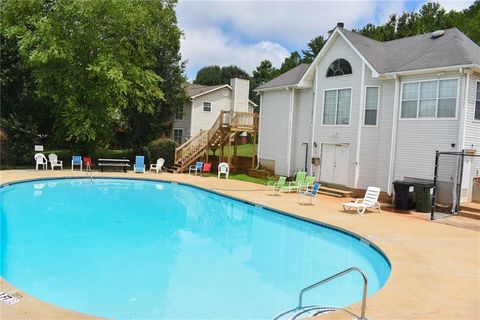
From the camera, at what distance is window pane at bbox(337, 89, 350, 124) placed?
1930cm

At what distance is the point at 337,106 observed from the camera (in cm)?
1981

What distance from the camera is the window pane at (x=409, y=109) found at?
16.5 m

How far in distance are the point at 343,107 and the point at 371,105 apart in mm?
1581

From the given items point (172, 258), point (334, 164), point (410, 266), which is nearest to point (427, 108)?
point (334, 164)

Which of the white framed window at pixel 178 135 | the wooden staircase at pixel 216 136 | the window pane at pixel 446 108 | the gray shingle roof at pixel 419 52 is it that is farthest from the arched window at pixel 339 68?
the white framed window at pixel 178 135

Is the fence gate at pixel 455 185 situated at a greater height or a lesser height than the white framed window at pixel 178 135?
lesser

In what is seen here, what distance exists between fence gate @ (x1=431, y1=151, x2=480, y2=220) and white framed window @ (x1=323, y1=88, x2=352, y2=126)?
16.9 ft

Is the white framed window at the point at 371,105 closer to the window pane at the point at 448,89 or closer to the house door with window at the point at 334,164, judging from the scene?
the house door with window at the point at 334,164

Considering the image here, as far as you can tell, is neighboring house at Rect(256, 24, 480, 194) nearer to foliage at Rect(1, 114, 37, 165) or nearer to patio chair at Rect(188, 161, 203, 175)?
patio chair at Rect(188, 161, 203, 175)

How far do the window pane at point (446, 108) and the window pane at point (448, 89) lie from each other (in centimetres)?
19

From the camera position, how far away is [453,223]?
13234 millimetres

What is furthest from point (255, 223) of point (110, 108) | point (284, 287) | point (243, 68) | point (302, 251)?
point (243, 68)

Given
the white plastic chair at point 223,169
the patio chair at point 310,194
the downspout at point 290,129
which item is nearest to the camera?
the patio chair at point 310,194

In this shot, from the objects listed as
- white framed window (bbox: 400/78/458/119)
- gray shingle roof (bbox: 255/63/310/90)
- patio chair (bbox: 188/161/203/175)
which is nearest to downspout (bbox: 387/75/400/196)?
white framed window (bbox: 400/78/458/119)
